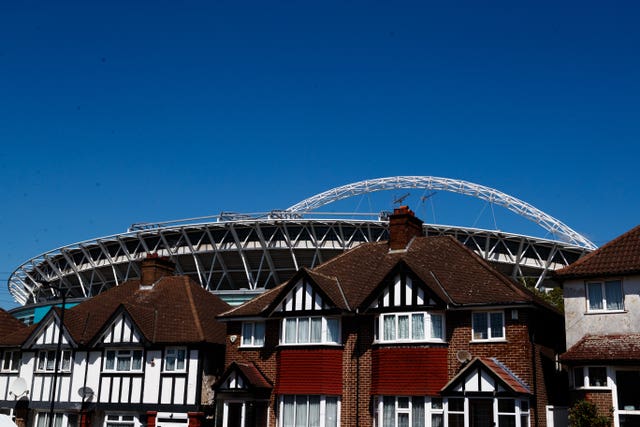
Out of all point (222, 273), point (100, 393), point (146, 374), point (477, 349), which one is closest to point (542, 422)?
point (477, 349)

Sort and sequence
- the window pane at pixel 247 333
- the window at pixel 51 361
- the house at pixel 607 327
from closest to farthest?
the house at pixel 607 327, the window pane at pixel 247 333, the window at pixel 51 361

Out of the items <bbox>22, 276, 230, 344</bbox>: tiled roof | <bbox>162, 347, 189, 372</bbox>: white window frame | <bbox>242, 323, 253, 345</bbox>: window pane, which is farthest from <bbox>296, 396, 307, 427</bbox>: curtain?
<bbox>162, 347, 189, 372</bbox>: white window frame

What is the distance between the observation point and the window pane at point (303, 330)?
31594 mm

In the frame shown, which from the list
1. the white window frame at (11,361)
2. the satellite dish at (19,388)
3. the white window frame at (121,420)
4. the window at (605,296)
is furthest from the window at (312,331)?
the white window frame at (11,361)

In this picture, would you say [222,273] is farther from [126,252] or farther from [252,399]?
[252,399]

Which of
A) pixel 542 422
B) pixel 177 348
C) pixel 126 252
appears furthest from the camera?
pixel 126 252

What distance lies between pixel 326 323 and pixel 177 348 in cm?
848

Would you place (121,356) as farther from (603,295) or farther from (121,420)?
(603,295)

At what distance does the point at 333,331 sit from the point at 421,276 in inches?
180

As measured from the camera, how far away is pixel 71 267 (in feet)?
327

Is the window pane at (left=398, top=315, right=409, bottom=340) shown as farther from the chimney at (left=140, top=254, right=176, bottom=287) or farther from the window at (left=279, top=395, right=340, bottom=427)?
the chimney at (left=140, top=254, right=176, bottom=287)

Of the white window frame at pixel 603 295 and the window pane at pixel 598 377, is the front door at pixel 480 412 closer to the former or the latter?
the window pane at pixel 598 377

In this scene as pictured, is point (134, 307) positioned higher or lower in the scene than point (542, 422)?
higher

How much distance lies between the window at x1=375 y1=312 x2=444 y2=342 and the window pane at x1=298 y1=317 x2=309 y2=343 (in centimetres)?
327
